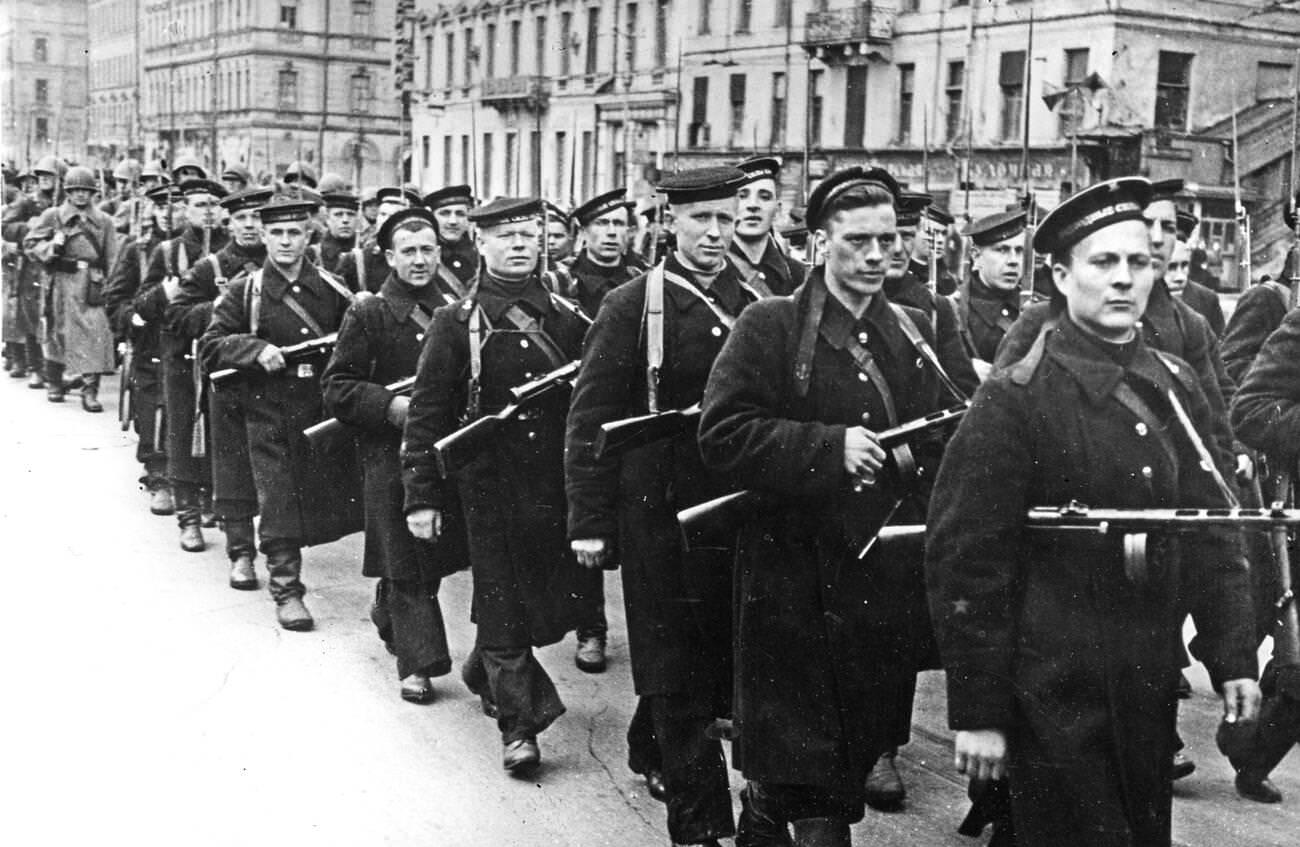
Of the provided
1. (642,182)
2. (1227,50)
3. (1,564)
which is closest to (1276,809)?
(1,564)

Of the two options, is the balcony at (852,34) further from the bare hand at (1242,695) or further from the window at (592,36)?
the bare hand at (1242,695)

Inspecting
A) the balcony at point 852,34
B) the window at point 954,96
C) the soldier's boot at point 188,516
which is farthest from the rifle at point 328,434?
the balcony at point 852,34

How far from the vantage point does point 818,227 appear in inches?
209

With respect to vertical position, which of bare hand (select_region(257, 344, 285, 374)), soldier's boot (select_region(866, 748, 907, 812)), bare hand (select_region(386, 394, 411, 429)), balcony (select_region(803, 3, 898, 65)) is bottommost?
soldier's boot (select_region(866, 748, 907, 812))

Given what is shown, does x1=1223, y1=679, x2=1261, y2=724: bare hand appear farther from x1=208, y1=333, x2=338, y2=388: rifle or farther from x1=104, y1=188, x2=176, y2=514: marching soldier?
x1=104, y1=188, x2=176, y2=514: marching soldier

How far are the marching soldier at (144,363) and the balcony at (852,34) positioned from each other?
30411 millimetres

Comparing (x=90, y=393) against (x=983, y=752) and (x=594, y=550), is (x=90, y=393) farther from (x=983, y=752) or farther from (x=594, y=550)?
(x=983, y=752)

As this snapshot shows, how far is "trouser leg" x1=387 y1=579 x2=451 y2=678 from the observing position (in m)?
7.85

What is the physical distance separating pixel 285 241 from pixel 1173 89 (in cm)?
3039

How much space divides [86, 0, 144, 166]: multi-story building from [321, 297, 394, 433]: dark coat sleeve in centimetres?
7615

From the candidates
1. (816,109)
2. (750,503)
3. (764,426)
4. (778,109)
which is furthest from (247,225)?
(778,109)

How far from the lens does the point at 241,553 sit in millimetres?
10320

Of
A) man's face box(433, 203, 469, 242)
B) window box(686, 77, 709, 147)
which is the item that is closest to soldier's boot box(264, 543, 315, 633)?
man's face box(433, 203, 469, 242)

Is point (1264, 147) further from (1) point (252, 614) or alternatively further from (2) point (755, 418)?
(2) point (755, 418)
